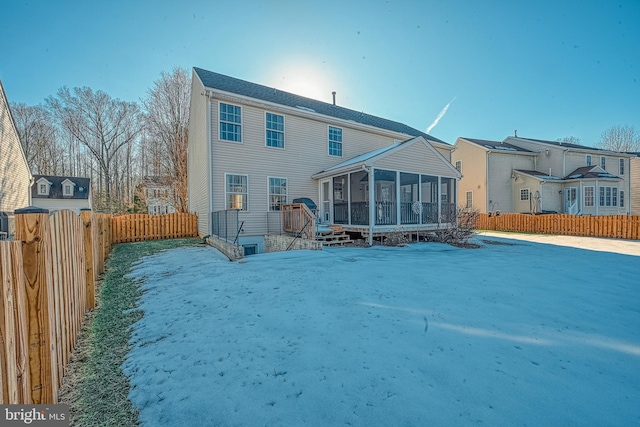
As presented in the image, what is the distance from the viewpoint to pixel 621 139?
108ft

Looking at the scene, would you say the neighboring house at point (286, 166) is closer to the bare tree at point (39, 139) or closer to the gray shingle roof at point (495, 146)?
the gray shingle roof at point (495, 146)

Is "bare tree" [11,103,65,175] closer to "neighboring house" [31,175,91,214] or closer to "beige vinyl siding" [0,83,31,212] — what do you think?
"neighboring house" [31,175,91,214]

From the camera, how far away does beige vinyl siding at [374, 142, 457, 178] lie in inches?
402

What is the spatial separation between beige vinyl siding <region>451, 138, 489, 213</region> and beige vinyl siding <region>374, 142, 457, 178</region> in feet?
37.8

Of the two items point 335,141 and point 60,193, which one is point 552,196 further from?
point 60,193

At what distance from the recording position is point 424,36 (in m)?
10.1

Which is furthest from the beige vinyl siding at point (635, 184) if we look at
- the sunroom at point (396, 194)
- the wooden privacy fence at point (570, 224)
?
the sunroom at point (396, 194)

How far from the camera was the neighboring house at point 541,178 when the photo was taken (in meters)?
19.5

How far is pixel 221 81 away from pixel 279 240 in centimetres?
771

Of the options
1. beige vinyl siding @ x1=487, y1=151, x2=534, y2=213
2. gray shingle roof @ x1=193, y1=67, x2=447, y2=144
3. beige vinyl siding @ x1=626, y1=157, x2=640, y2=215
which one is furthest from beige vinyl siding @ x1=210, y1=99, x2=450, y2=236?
beige vinyl siding @ x1=626, y1=157, x2=640, y2=215

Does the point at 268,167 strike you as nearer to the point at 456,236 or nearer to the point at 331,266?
the point at 331,266

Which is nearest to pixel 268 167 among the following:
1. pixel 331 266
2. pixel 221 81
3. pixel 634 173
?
pixel 221 81

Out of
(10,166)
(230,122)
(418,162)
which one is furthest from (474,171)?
(10,166)

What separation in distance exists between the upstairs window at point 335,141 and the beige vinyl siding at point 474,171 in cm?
1316
